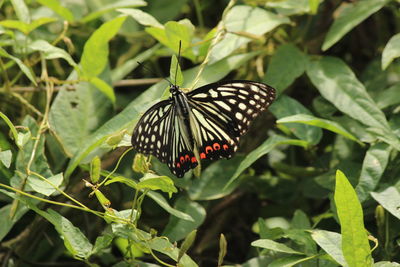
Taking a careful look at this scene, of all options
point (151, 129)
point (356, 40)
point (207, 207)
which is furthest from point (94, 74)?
point (356, 40)

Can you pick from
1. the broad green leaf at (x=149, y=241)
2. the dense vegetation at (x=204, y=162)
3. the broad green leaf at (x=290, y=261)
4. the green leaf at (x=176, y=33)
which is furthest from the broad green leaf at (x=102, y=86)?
the broad green leaf at (x=290, y=261)

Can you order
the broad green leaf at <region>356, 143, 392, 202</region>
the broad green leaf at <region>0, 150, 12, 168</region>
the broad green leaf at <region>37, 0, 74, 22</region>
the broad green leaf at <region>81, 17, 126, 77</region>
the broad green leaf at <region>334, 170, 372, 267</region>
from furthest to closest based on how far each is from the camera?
1. the broad green leaf at <region>37, 0, 74, 22</region>
2. the broad green leaf at <region>81, 17, 126, 77</region>
3. the broad green leaf at <region>356, 143, 392, 202</region>
4. the broad green leaf at <region>0, 150, 12, 168</region>
5. the broad green leaf at <region>334, 170, 372, 267</region>

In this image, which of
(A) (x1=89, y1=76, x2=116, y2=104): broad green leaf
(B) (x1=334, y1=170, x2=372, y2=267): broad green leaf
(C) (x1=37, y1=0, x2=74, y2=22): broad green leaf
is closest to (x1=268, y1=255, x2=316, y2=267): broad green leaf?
(B) (x1=334, y1=170, x2=372, y2=267): broad green leaf

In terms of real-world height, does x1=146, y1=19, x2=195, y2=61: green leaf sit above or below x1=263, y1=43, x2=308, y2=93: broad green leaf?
above

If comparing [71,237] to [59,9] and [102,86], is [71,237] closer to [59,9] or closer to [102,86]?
[102,86]

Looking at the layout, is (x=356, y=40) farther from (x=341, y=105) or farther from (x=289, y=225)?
(x=289, y=225)

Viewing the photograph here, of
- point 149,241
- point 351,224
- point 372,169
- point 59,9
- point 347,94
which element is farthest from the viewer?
point 59,9

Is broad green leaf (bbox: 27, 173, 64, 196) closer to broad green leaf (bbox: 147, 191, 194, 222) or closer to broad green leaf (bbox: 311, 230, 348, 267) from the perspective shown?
broad green leaf (bbox: 147, 191, 194, 222)

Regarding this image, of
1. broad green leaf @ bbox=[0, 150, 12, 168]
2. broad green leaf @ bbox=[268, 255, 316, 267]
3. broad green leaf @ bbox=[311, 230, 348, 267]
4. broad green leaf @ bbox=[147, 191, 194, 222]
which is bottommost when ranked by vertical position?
broad green leaf @ bbox=[268, 255, 316, 267]

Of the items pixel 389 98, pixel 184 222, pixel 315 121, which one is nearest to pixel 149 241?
pixel 184 222
